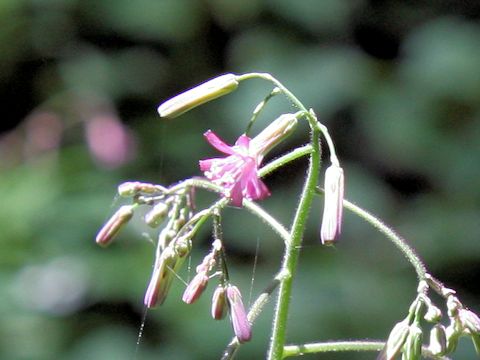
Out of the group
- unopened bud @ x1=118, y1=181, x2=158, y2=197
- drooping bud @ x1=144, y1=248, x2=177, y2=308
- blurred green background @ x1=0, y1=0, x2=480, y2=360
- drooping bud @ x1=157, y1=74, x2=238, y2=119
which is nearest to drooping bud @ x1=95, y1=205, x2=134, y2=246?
unopened bud @ x1=118, y1=181, x2=158, y2=197

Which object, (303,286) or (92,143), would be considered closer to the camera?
(303,286)

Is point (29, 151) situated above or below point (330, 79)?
below

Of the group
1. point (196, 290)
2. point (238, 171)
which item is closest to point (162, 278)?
point (196, 290)

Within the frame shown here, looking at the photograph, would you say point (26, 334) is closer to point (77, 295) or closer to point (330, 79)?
point (77, 295)

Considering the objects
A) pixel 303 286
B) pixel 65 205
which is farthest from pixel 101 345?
pixel 303 286

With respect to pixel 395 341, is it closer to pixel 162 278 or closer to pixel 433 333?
pixel 433 333

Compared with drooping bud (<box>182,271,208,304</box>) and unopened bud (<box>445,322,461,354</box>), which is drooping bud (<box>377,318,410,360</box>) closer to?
unopened bud (<box>445,322,461,354</box>)

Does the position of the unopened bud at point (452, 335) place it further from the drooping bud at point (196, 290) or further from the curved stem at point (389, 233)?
the drooping bud at point (196, 290)

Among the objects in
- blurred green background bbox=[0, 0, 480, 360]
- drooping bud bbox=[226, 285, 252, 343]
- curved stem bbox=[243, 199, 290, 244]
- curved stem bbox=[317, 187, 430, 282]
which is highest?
curved stem bbox=[317, 187, 430, 282]
